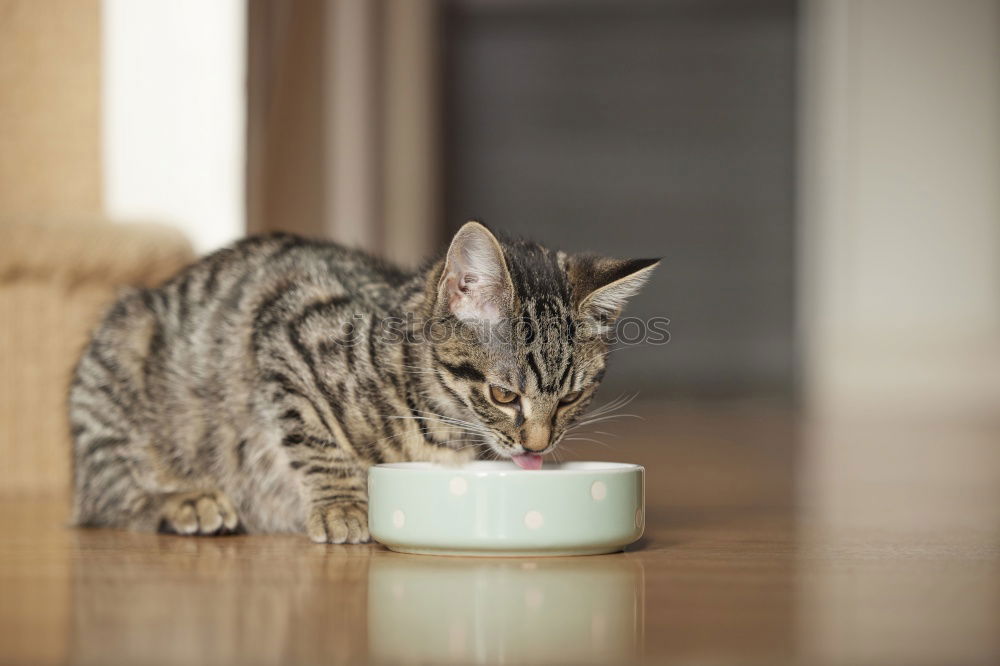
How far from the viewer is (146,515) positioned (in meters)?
1.85

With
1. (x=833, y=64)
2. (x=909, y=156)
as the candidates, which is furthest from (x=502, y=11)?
(x=909, y=156)

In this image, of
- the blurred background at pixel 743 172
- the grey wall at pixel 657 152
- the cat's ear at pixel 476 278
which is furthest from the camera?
the grey wall at pixel 657 152

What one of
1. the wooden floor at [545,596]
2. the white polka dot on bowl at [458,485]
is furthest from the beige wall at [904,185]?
the white polka dot on bowl at [458,485]

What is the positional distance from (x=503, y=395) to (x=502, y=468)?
11 cm

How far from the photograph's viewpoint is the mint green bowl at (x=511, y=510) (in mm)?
1420

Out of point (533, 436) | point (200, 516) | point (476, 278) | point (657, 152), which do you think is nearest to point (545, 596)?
point (533, 436)

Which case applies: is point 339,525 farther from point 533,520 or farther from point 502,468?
point 533,520

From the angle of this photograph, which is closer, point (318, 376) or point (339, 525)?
point (339, 525)

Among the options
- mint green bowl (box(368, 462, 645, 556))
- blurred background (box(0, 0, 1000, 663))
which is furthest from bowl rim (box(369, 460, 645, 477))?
blurred background (box(0, 0, 1000, 663))

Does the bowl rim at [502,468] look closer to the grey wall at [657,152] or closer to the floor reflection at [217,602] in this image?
the floor reflection at [217,602]

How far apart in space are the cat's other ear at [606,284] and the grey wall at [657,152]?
18.3 ft

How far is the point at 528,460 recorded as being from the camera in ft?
5.40

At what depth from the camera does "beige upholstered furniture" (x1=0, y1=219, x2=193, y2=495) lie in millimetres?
2422

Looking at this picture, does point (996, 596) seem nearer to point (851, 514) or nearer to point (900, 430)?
point (851, 514)
